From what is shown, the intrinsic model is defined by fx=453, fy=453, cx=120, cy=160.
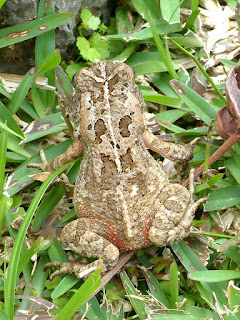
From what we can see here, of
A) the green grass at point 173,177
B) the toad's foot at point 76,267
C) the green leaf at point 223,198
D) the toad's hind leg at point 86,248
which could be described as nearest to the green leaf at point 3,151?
the green grass at point 173,177

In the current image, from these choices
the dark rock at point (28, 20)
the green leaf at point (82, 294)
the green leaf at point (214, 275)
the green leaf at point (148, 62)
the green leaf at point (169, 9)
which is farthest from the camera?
the green leaf at point (169, 9)

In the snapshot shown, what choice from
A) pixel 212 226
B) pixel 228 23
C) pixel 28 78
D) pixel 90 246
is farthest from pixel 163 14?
pixel 90 246

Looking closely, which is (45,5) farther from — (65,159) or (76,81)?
(65,159)

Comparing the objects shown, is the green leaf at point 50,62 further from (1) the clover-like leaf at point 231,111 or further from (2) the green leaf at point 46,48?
(1) the clover-like leaf at point 231,111

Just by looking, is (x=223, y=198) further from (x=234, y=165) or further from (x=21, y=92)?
(x=21, y=92)

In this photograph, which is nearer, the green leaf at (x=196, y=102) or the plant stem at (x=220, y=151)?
the plant stem at (x=220, y=151)

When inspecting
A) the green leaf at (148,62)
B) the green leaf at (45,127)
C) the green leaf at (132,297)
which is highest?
the green leaf at (148,62)

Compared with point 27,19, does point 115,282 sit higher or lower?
lower

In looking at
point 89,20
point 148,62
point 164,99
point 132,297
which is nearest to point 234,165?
point 164,99
